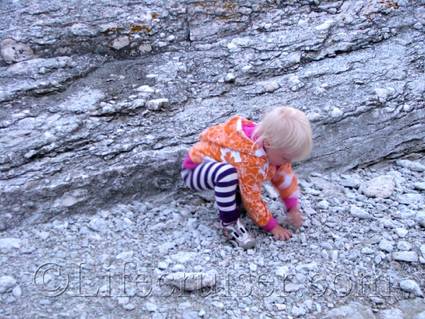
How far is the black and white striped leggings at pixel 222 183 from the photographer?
3.19 meters

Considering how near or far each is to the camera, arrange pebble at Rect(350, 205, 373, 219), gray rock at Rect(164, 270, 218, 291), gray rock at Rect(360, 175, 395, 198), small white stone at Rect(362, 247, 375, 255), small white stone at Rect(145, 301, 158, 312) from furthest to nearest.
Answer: gray rock at Rect(360, 175, 395, 198) → pebble at Rect(350, 205, 373, 219) → small white stone at Rect(362, 247, 375, 255) → gray rock at Rect(164, 270, 218, 291) → small white stone at Rect(145, 301, 158, 312)

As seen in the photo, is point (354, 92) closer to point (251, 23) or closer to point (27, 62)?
point (251, 23)

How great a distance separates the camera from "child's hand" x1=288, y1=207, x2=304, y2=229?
11.1 ft

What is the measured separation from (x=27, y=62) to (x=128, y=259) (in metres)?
1.85

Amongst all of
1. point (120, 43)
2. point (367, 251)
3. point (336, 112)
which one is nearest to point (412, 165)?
point (336, 112)

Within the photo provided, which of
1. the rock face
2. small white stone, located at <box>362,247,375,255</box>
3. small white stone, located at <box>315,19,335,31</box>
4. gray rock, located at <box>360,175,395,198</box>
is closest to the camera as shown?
small white stone, located at <box>362,247,375,255</box>

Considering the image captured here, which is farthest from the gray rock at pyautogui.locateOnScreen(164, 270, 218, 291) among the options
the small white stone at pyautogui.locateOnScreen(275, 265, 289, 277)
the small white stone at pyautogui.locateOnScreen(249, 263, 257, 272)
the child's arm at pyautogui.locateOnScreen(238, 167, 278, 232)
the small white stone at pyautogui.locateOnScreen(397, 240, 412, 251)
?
the small white stone at pyautogui.locateOnScreen(397, 240, 412, 251)

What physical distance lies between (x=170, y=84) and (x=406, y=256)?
6.45ft

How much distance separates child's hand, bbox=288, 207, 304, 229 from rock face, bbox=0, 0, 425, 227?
24.3 inches

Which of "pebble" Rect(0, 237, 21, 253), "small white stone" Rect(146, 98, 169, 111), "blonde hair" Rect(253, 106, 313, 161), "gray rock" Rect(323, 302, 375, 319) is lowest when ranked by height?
"gray rock" Rect(323, 302, 375, 319)

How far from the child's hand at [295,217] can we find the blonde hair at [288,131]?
44cm

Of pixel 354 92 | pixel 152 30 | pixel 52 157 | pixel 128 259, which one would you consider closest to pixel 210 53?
pixel 152 30

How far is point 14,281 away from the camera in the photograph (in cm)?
290

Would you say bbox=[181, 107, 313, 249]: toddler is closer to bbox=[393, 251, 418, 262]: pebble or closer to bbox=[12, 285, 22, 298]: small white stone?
bbox=[393, 251, 418, 262]: pebble
